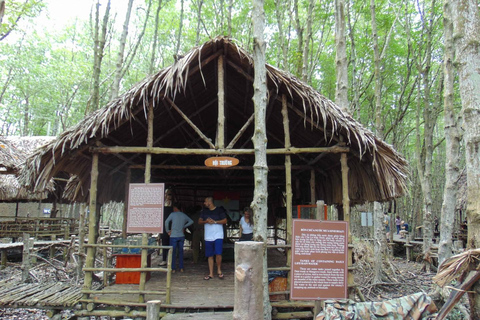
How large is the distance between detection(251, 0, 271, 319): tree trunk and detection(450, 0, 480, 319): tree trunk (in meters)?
2.17

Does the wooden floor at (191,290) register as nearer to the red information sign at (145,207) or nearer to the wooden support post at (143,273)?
the wooden support post at (143,273)

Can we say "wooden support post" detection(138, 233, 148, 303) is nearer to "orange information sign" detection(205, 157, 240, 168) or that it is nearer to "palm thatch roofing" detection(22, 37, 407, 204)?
"orange information sign" detection(205, 157, 240, 168)

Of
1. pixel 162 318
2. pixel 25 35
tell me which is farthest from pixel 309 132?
pixel 25 35

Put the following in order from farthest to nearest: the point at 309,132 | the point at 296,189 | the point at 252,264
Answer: the point at 296,189
the point at 309,132
the point at 252,264

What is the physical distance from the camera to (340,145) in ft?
17.0

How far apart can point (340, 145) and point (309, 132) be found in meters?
0.94

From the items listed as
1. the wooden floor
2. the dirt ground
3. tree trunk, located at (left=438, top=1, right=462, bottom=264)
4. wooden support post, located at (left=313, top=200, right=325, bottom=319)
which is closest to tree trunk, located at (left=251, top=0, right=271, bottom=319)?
wooden support post, located at (left=313, top=200, right=325, bottom=319)

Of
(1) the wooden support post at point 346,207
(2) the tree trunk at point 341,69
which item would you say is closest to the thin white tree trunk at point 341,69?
(2) the tree trunk at point 341,69

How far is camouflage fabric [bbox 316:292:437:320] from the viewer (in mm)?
3359

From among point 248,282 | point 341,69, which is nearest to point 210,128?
point 341,69

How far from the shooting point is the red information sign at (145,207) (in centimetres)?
495

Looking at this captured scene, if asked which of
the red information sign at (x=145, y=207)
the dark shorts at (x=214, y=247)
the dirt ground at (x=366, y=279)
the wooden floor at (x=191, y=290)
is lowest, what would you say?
the dirt ground at (x=366, y=279)

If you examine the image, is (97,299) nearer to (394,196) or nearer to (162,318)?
(162,318)

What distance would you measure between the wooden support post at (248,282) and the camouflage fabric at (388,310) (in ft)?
2.76
